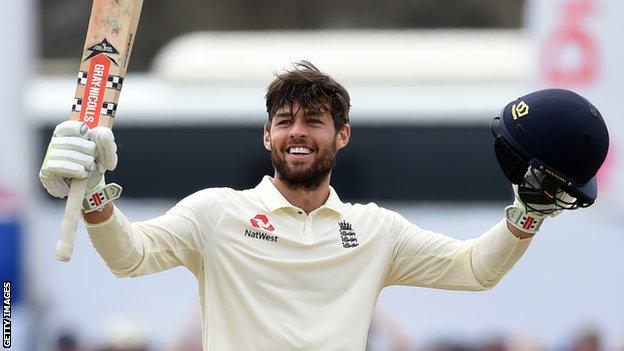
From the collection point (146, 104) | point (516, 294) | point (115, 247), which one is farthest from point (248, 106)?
point (115, 247)

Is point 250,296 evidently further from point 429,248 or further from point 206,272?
point 429,248

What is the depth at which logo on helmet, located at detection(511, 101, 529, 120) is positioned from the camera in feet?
18.5

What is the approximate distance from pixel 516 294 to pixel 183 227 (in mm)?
10941

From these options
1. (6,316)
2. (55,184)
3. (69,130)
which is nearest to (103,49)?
(69,130)

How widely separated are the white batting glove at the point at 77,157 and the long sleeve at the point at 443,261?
3.69 feet

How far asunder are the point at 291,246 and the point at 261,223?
133 millimetres

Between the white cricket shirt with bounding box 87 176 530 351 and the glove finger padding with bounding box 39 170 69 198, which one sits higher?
the glove finger padding with bounding box 39 170 69 198

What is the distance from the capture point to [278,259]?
562 centimetres

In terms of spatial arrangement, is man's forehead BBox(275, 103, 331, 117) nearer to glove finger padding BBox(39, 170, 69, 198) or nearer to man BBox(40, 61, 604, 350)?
man BBox(40, 61, 604, 350)

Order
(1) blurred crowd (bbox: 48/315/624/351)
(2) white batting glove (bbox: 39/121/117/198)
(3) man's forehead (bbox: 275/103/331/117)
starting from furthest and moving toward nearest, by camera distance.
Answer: (1) blurred crowd (bbox: 48/315/624/351), (3) man's forehead (bbox: 275/103/331/117), (2) white batting glove (bbox: 39/121/117/198)

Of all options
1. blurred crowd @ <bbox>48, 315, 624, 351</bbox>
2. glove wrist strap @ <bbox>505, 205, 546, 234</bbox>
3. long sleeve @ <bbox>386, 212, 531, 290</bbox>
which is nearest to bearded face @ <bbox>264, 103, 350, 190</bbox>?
long sleeve @ <bbox>386, 212, 531, 290</bbox>

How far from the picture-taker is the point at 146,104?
57.6 ft

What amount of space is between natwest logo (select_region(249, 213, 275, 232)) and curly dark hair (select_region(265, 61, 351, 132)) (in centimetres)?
31

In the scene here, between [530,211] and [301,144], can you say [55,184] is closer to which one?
[301,144]
